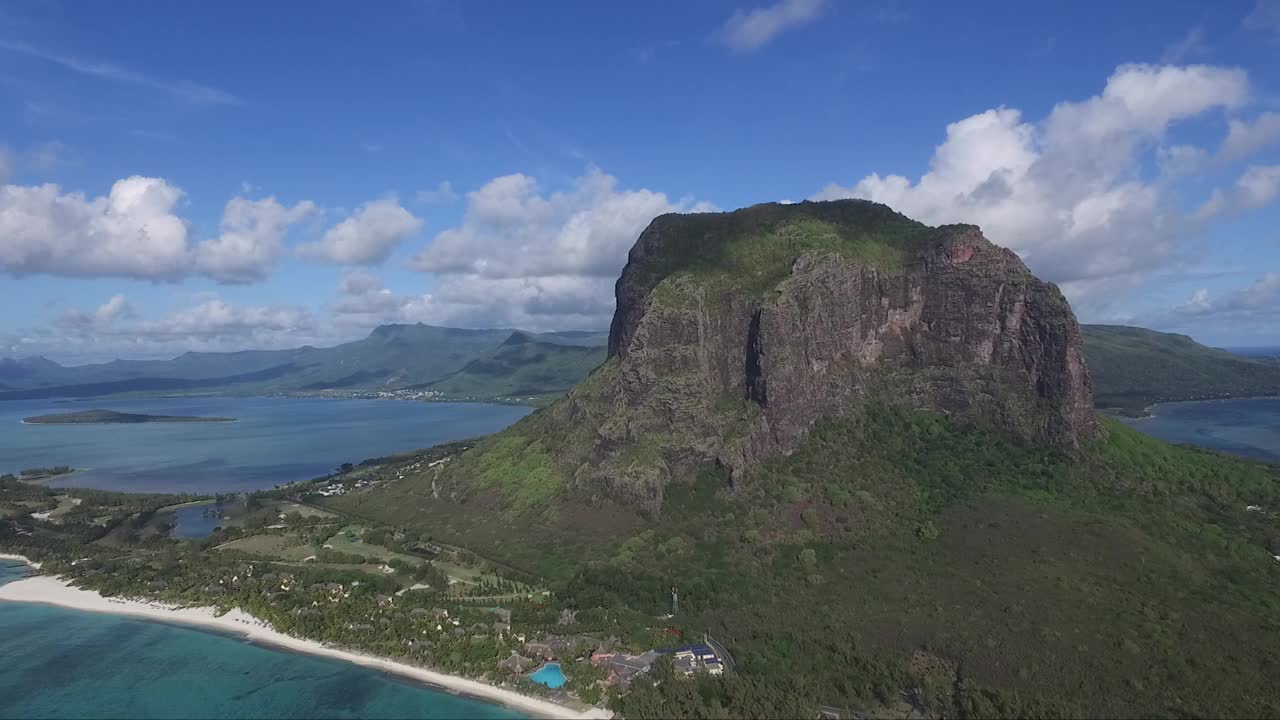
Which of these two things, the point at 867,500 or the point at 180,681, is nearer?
the point at 180,681

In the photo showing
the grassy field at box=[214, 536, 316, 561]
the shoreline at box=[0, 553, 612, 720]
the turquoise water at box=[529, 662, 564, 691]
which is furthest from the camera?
the grassy field at box=[214, 536, 316, 561]

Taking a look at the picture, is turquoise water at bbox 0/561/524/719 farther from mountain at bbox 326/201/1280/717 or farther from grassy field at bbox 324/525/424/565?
grassy field at bbox 324/525/424/565

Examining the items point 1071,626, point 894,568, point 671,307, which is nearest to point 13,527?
point 671,307

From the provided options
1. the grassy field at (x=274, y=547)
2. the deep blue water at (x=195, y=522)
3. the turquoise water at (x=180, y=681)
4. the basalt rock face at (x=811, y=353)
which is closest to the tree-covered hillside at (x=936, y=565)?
the basalt rock face at (x=811, y=353)

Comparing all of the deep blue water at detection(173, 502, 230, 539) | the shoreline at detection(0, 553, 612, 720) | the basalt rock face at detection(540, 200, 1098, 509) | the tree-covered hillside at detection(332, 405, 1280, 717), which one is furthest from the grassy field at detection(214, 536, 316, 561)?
the basalt rock face at detection(540, 200, 1098, 509)

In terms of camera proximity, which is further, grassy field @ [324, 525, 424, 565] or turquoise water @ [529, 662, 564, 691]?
grassy field @ [324, 525, 424, 565]

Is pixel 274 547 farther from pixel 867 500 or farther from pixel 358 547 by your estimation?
pixel 867 500

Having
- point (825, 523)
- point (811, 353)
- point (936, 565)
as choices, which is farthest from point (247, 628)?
point (811, 353)

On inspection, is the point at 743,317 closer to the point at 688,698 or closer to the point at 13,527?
the point at 688,698
